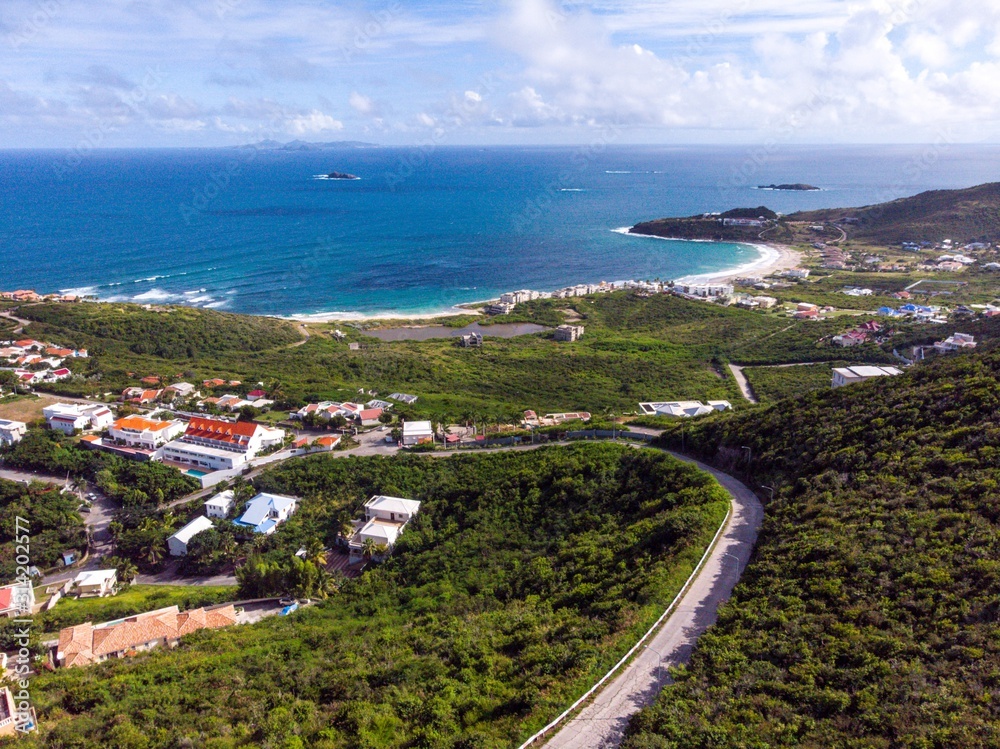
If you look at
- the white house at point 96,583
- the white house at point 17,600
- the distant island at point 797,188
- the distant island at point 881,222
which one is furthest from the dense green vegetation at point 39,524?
the distant island at point 797,188

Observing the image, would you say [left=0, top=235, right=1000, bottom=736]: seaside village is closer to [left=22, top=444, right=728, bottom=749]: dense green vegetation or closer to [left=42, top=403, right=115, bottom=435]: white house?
[left=42, top=403, right=115, bottom=435]: white house

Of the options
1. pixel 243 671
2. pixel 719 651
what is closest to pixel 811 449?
pixel 719 651

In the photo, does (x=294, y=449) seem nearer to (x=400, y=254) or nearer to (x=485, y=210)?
(x=400, y=254)

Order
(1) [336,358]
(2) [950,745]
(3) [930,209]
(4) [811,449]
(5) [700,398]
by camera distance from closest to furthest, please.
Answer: (2) [950,745], (4) [811,449], (5) [700,398], (1) [336,358], (3) [930,209]

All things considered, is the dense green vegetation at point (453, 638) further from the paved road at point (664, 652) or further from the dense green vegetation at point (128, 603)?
the dense green vegetation at point (128, 603)

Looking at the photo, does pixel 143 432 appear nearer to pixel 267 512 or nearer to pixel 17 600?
pixel 267 512
